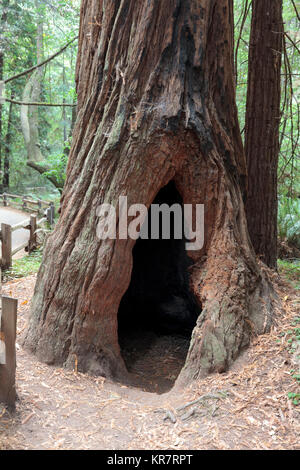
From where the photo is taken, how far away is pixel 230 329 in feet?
13.8

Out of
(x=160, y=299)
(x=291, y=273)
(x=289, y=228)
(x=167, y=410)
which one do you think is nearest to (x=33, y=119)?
(x=289, y=228)

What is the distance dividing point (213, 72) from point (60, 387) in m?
3.94

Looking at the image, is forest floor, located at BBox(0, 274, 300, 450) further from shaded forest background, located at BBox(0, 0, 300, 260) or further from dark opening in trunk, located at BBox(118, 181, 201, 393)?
shaded forest background, located at BBox(0, 0, 300, 260)

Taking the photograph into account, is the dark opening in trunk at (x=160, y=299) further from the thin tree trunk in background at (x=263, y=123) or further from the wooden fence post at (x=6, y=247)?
the wooden fence post at (x=6, y=247)

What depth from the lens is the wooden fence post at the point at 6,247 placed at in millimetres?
8430

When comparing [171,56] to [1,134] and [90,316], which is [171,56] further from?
[1,134]

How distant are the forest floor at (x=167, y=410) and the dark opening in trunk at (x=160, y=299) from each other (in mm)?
1976

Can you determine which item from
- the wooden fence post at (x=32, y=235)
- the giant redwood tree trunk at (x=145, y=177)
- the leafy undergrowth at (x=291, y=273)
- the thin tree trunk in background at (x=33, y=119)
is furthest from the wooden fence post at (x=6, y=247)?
the thin tree trunk in background at (x=33, y=119)

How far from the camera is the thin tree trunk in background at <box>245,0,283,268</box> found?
5727 millimetres

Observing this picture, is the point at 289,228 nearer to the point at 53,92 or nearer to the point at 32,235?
the point at 32,235

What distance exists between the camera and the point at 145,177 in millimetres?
4484

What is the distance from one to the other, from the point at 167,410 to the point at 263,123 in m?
4.22

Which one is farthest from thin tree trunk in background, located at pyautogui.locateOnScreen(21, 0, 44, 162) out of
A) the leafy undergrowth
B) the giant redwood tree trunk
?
the leafy undergrowth
